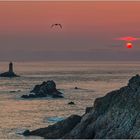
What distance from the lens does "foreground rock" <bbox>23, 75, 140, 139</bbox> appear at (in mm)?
53031

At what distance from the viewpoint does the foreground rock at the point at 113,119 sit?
53.0 meters

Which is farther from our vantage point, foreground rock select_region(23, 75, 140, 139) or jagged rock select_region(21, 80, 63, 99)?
jagged rock select_region(21, 80, 63, 99)

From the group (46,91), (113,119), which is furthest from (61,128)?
(46,91)

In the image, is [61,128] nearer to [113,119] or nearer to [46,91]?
[113,119]

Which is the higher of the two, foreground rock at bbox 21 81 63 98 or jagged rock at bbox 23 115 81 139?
foreground rock at bbox 21 81 63 98

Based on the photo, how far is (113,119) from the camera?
54719mm

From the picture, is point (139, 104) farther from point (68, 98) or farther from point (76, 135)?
point (68, 98)

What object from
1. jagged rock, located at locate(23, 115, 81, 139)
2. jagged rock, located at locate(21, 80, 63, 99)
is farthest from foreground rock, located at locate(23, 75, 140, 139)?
jagged rock, located at locate(21, 80, 63, 99)

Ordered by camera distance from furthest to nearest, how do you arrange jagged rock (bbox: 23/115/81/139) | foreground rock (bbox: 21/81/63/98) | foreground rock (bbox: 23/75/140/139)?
1. foreground rock (bbox: 21/81/63/98)
2. jagged rock (bbox: 23/115/81/139)
3. foreground rock (bbox: 23/75/140/139)

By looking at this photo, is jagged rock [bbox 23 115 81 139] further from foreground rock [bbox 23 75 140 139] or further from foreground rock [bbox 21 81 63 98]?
foreground rock [bbox 21 81 63 98]

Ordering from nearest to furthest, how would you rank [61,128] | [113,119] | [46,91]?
[113,119], [61,128], [46,91]

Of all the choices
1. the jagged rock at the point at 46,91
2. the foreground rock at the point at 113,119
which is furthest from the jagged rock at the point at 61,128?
the jagged rock at the point at 46,91

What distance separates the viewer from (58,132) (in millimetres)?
60312

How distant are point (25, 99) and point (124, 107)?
75.4 metres
